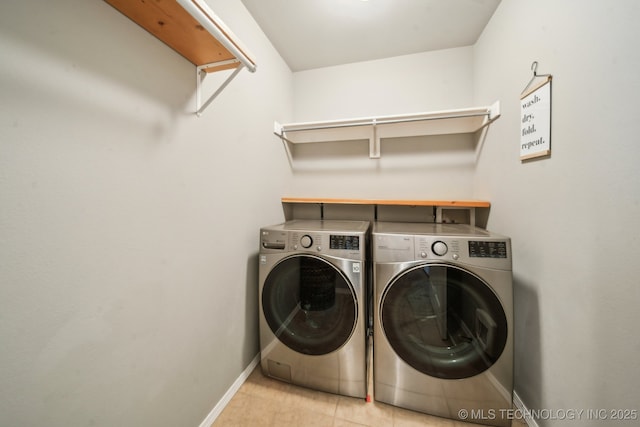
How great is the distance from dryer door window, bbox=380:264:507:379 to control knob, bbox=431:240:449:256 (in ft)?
0.21

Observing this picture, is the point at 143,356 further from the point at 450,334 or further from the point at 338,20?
the point at 338,20

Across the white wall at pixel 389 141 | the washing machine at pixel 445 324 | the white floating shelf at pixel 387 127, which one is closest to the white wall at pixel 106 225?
the white floating shelf at pixel 387 127

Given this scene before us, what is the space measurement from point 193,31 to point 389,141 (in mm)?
1528

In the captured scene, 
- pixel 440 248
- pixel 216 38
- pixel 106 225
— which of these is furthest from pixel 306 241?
pixel 216 38

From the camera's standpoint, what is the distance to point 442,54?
5.74 feet

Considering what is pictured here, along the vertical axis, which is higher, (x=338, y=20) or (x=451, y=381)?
(x=338, y=20)

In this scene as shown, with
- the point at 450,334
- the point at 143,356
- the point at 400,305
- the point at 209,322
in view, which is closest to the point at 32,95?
the point at 143,356

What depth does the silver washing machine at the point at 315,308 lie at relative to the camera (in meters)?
1.15

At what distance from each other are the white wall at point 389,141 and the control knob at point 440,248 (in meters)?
0.87

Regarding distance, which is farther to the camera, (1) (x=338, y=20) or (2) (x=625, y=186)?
(1) (x=338, y=20)

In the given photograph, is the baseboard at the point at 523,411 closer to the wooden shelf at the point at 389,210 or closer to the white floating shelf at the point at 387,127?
the wooden shelf at the point at 389,210

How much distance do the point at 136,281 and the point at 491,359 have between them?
5.00 ft

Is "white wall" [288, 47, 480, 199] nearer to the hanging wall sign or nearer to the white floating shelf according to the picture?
the white floating shelf

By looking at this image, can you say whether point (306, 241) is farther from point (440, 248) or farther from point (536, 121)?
point (536, 121)
